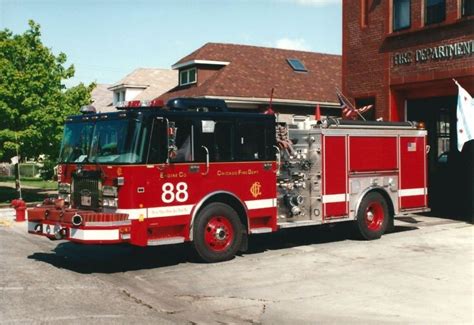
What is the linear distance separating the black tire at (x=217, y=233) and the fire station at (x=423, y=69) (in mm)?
7533

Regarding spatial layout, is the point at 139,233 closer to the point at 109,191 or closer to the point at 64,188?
the point at 109,191

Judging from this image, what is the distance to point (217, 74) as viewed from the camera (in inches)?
1179

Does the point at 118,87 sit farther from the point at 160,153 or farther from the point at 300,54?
the point at 160,153

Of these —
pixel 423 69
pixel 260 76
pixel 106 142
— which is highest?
pixel 260 76

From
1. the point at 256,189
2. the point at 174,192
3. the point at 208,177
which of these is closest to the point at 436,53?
the point at 256,189

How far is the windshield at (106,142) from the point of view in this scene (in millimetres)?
9602

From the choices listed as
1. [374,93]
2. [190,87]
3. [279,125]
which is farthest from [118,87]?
[279,125]

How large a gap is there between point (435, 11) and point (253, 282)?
9937mm

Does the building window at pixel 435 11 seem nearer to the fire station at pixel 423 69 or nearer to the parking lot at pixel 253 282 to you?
the fire station at pixel 423 69

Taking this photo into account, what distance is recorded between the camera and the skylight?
107 feet

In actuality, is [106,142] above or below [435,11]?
below

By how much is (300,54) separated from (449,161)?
17.8 meters

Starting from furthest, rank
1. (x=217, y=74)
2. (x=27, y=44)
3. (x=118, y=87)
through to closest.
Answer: (x=118, y=87) → (x=217, y=74) → (x=27, y=44)

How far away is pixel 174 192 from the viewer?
9.95 m
